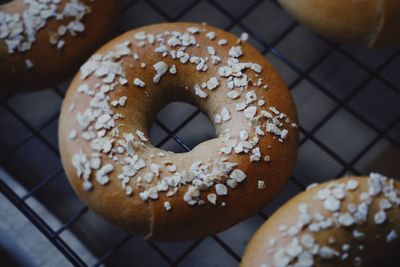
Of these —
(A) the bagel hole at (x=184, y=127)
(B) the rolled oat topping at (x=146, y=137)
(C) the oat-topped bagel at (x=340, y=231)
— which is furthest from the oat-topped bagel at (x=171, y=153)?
(A) the bagel hole at (x=184, y=127)

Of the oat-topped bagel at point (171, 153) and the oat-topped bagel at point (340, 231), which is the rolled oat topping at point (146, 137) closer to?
the oat-topped bagel at point (171, 153)

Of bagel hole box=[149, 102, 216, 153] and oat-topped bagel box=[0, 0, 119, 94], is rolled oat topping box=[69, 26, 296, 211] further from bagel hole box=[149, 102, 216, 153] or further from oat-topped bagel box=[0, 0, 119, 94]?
bagel hole box=[149, 102, 216, 153]

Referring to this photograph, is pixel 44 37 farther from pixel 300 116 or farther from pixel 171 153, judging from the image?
pixel 300 116

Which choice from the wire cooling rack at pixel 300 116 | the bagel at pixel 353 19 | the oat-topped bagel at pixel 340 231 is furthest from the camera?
the wire cooling rack at pixel 300 116

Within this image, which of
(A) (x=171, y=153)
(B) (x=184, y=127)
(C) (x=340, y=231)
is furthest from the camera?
(B) (x=184, y=127)

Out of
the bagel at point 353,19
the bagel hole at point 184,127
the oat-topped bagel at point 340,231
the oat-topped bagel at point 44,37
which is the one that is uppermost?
the oat-topped bagel at point 44,37

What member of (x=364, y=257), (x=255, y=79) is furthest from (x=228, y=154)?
(x=364, y=257)

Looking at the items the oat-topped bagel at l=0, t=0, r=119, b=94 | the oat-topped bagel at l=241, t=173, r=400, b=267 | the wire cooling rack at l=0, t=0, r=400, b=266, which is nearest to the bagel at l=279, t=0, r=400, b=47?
the wire cooling rack at l=0, t=0, r=400, b=266

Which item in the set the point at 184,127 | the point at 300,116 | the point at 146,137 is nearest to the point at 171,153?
the point at 146,137
